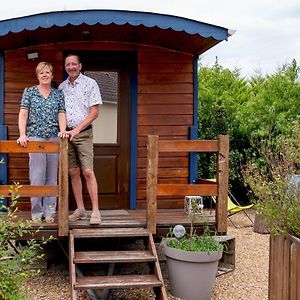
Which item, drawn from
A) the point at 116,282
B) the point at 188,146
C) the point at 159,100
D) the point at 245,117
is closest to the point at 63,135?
the point at 188,146

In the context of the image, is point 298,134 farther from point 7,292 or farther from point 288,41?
point 288,41

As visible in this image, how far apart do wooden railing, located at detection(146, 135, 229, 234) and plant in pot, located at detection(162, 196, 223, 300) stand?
Result: 0.32 m

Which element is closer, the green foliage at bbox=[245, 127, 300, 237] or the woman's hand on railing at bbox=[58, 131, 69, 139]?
the green foliage at bbox=[245, 127, 300, 237]

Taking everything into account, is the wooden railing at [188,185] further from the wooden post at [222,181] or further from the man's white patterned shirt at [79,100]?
the man's white patterned shirt at [79,100]

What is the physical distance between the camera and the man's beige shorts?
608 centimetres

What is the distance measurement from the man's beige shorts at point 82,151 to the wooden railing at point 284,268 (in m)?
2.20

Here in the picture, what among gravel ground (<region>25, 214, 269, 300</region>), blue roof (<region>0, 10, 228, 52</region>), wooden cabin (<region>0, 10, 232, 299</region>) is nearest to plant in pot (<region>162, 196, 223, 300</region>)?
gravel ground (<region>25, 214, 269, 300</region>)

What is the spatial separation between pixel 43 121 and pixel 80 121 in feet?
1.28

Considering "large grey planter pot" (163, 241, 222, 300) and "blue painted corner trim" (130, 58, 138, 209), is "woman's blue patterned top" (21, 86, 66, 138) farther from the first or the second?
"large grey planter pot" (163, 241, 222, 300)

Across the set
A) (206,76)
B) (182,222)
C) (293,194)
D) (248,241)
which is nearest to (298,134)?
(293,194)

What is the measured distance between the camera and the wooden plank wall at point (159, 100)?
7.12m

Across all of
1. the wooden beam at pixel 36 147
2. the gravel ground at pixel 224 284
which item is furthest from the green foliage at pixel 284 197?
the wooden beam at pixel 36 147

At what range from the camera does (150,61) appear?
727 cm

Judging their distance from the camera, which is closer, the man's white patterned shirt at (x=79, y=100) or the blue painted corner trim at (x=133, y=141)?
the man's white patterned shirt at (x=79, y=100)
